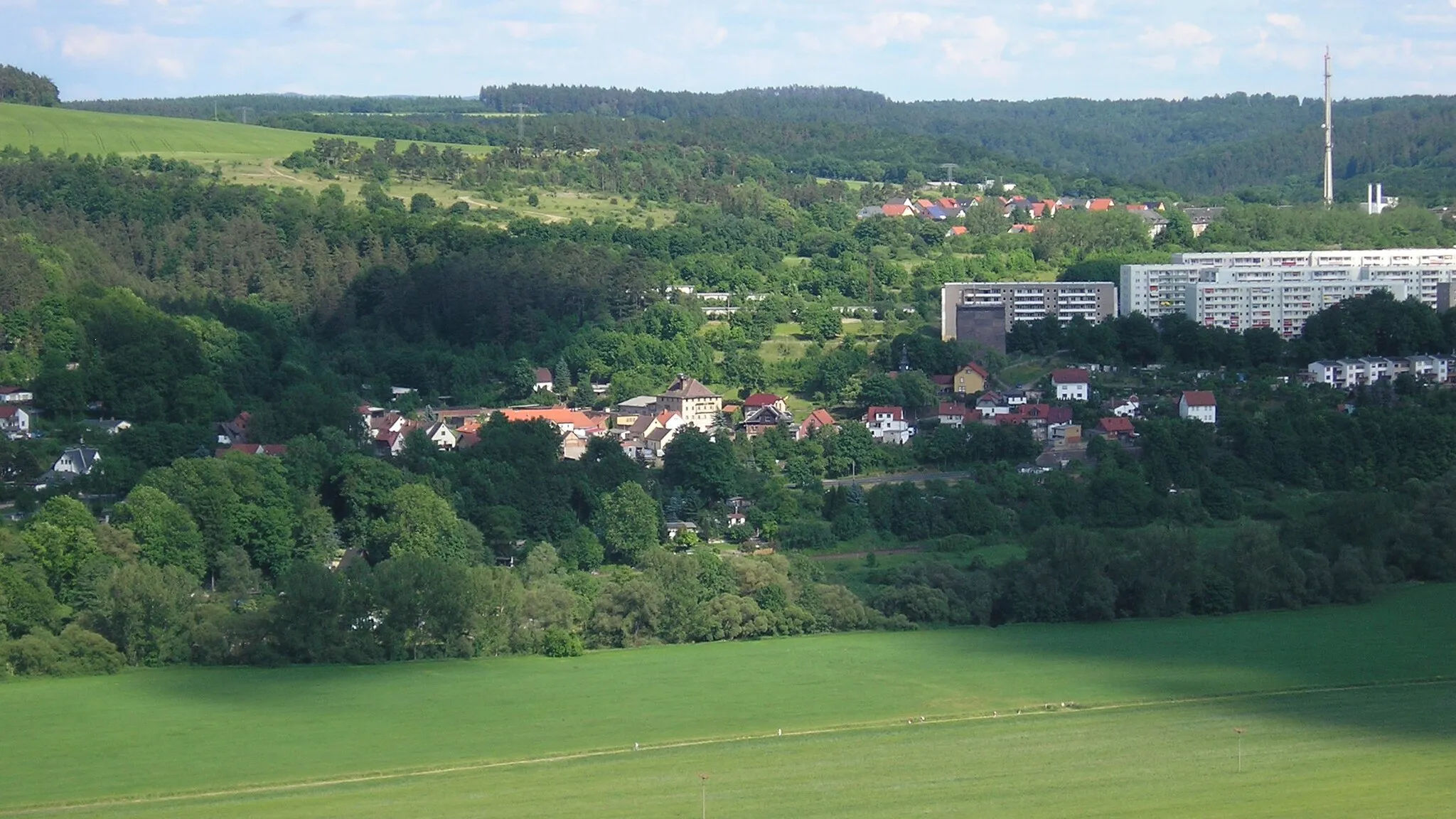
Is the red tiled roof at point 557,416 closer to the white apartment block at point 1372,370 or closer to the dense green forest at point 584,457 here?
the dense green forest at point 584,457

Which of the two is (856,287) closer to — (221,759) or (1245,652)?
(1245,652)

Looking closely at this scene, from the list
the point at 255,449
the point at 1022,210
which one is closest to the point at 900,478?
the point at 255,449

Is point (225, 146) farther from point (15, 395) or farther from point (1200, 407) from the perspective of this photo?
point (1200, 407)

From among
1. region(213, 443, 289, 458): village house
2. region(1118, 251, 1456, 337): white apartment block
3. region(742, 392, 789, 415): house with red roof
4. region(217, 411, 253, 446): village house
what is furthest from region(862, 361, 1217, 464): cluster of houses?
region(217, 411, 253, 446): village house

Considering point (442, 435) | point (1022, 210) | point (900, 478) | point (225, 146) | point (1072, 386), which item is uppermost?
point (225, 146)

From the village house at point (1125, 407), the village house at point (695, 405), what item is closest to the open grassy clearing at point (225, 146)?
the village house at point (695, 405)
